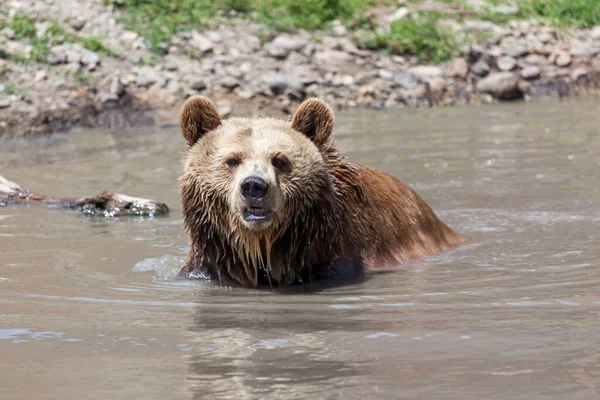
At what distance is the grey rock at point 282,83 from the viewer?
1666 cm

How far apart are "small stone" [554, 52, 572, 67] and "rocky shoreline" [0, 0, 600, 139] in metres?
0.03

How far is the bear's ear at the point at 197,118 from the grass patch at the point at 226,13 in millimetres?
11048

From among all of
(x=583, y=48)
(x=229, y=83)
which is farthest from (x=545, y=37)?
(x=229, y=83)

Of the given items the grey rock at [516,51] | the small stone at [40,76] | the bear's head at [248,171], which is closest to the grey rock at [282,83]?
the small stone at [40,76]

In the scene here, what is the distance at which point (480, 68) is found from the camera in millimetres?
18703

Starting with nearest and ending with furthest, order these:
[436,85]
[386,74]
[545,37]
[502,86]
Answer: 1. [502,86]
2. [436,85]
3. [386,74]
4. [545,37]

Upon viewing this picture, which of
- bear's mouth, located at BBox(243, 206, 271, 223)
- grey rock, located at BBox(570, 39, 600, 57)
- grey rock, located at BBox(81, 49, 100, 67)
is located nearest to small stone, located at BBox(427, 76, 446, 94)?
grey rock, located at BBox(570, 39, 600, 57)

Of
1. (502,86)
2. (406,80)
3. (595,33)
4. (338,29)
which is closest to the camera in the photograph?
(502,86)

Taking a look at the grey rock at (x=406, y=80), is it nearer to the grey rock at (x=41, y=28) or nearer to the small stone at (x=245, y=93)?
the small stone at (x=245, y=93)

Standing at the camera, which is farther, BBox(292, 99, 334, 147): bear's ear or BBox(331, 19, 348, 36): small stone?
BBox(331, 19, 348, 36): small stone

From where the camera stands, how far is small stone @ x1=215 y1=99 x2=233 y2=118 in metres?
15.5

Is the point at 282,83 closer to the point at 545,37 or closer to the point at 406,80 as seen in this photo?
the point at 406,80

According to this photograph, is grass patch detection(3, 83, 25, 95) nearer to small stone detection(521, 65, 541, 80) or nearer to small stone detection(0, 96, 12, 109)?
small stone detection(0, 96, 12, 109)

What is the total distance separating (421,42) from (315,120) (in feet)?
44.0
